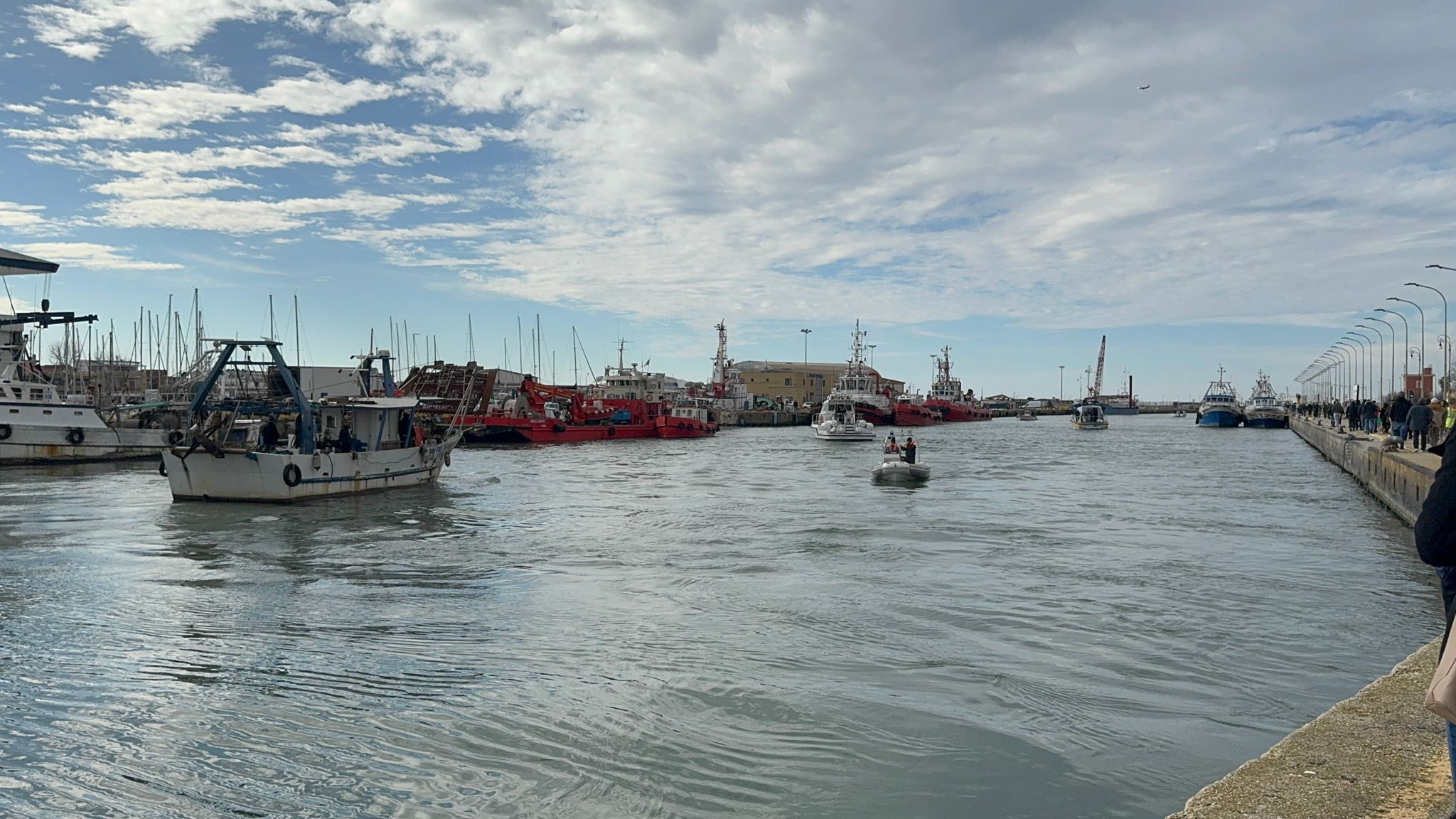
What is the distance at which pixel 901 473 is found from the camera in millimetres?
35312

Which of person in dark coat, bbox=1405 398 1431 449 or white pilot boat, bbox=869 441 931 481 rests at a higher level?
person in dark coat, bbox=1405 398 1431 449

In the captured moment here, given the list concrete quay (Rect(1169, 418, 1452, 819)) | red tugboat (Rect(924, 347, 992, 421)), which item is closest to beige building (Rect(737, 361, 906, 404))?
red tugboat (Rect(924, 347, 992, 421))

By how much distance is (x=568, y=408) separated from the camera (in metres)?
81.9

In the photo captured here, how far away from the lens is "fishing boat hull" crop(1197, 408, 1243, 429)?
10819cm

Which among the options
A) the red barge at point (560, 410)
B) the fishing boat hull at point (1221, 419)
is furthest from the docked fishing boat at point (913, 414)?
the fishing boat hull at point (1221, 419)

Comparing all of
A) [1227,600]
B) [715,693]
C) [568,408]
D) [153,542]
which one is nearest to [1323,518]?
[1227,600]

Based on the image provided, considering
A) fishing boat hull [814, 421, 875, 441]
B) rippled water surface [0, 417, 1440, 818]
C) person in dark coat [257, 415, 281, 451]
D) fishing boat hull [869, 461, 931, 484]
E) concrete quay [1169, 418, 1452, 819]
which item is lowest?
rippled water surface [0, 417, 1440, 818]

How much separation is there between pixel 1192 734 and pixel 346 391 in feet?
95.2

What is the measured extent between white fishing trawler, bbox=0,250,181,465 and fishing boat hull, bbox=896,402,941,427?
7628 centimetres

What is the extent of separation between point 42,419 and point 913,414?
85149 millimetres

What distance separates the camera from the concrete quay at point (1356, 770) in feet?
16.0

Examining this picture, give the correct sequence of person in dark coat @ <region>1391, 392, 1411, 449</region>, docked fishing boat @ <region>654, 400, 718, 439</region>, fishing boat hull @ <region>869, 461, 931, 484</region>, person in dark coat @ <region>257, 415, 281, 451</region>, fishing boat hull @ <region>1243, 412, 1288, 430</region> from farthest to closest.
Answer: fishing boat hull @ <region>1243, 412, 1288, 430</region>, docked fishing boat @ <region>654, 400, 718, 439</region>, fishing boat hull @ <region>869, 461, 931, 484</region>, person in dark coat @ <region>1391, 392, 1411, 449</region>, person in dark coat @ <region>257, 415, 281, 451</region>

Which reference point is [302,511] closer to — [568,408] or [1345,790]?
[1345,790]

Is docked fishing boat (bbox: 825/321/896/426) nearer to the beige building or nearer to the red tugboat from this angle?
the red tugboat
